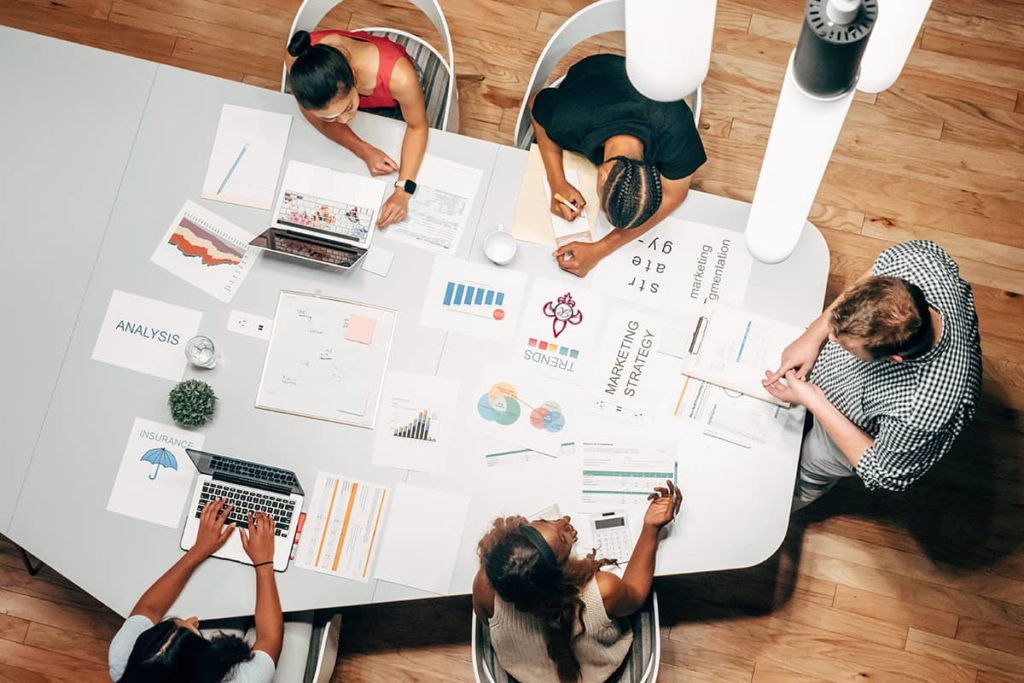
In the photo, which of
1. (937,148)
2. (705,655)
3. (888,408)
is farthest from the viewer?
(937,148)

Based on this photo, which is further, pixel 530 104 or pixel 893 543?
pixel 893 543

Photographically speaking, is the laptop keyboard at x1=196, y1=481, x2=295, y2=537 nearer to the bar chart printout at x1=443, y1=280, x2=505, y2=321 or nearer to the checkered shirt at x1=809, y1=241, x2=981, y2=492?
the bar chart printout at x1=443, y1=280, x2=505, y2=321

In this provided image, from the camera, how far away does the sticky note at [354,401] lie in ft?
7.70

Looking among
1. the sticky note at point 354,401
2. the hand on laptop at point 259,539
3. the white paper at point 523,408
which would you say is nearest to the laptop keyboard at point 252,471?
the hand on laptop at point 259,539

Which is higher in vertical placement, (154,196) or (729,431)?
(154,196)

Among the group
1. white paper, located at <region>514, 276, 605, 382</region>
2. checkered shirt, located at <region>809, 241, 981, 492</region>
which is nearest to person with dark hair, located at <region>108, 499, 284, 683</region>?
white paper, located at <region>514, 276, 605, 382</region>

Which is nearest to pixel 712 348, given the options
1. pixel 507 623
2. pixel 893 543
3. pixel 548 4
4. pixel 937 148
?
pixel 507 623

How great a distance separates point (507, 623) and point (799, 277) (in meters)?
1.22

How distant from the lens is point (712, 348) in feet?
7.63

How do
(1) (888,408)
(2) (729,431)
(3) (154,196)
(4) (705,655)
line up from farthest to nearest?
(4) (705,655), (3) (154,196), (2) (729,431), (1) (888,408)

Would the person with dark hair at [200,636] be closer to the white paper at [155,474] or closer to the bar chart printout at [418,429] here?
the white paper at [155,474]

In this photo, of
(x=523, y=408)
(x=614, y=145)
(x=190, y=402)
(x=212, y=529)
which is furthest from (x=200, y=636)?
(x=614, y=145)

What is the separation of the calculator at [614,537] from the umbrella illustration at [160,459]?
1165mm

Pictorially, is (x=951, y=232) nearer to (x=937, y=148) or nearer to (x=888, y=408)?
(x=937, y=148)
